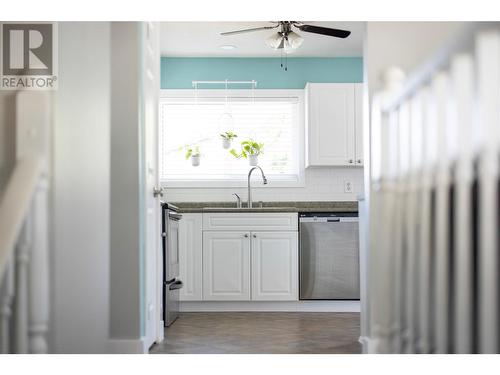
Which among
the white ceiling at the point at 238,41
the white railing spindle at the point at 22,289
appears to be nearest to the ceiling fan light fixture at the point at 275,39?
the white ceiling at the point at 238,41

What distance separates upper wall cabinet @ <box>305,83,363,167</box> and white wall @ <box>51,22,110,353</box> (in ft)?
10.4

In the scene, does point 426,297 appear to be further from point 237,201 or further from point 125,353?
point 237,201

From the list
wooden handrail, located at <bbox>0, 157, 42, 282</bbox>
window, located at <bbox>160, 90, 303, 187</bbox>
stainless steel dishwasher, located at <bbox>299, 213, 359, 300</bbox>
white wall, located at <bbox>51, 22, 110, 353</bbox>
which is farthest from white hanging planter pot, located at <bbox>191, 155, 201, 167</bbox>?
wooden handrail, located at <bbox>0, 157, 42, 282</bbox>

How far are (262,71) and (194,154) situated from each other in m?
0.93

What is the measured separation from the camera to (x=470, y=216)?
1833mm

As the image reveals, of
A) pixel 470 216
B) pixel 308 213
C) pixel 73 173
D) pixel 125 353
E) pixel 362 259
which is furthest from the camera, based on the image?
pixel 308 213

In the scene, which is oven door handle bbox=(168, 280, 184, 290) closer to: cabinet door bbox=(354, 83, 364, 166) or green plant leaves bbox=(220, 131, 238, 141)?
green plant leaves bbox=(220, 131, 238, 141)

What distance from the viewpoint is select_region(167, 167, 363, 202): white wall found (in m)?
5.86
